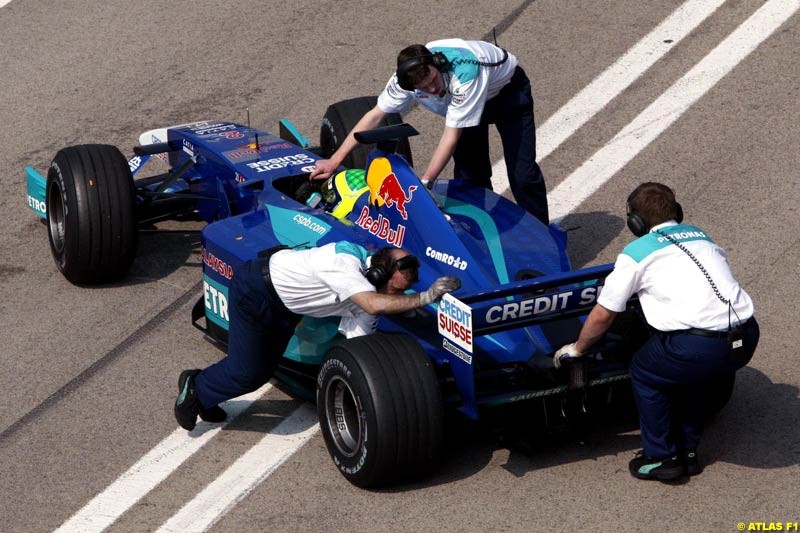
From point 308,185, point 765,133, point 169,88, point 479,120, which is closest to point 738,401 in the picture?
point 479,120

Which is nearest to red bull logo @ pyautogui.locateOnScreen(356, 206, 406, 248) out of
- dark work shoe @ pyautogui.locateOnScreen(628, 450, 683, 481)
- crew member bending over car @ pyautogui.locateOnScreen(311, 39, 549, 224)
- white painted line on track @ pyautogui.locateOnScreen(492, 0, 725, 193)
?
crew member bending over car @ pyautogui.locateOnScreen(311, 39, 549, 224)

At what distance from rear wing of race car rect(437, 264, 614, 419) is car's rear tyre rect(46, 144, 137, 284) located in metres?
3.12

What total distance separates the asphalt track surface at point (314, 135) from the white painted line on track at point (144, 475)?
0.04 metres

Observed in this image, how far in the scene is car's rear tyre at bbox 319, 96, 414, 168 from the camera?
10.1m

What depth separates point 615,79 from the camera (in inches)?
476

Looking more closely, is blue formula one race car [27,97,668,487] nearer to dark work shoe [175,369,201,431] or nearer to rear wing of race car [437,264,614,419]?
rear wing of race car [437,264,614,419]

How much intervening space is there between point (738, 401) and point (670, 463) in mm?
1020

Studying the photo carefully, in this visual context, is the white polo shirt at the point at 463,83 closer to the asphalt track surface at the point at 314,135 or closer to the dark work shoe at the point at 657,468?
the asphalt track surface at the point at 314,135

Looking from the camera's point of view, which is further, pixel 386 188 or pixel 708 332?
pixel 386 188

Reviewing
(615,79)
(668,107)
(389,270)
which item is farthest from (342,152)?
(615,79)

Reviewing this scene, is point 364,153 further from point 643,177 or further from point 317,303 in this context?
point 317,303

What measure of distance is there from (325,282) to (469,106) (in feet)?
6.73

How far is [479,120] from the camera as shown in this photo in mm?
8781

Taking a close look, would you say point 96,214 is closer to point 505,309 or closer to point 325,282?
point 325,282
